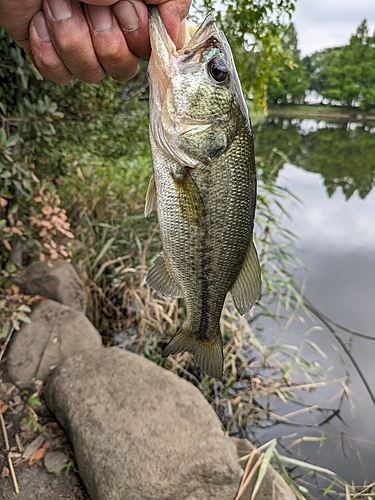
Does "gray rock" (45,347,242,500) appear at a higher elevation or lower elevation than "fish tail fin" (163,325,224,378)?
lower

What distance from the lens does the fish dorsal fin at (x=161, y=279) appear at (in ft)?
5.88

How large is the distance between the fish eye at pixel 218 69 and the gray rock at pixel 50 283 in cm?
294

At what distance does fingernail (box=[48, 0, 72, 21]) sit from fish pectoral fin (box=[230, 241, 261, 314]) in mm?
1024

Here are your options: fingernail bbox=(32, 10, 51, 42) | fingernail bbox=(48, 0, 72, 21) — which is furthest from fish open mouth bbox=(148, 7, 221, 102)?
fingernail bbox=(32, 10, 51, 42)

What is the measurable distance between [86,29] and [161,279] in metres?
0.96

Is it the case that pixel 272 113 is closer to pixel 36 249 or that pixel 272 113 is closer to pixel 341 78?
pixel 341 78

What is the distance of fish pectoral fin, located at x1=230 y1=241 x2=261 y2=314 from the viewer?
172 centimetres

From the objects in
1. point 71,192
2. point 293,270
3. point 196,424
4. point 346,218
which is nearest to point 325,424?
point 196,424

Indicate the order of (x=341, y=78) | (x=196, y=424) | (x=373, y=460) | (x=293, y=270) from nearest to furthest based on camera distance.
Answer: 1. (x=196, y=424)
2. (x=373, y=460)
3. (x=293, y=270)
4. (x=341, y=78)

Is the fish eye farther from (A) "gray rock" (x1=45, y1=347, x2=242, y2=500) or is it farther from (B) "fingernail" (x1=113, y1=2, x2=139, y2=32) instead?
(A) "gray rock" (x1=45, y1=347, x2=242, y2=500)

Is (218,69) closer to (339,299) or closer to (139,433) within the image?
(139,433)

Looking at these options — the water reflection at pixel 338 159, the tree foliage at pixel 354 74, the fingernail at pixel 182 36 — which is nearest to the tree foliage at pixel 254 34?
the fingernail at pixel 182 36

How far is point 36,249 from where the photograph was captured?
12.0 ft

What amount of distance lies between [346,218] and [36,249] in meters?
10.1
